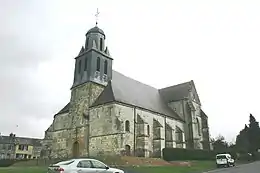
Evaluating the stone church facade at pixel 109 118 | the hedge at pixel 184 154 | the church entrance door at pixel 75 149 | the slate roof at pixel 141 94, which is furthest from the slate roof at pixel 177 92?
the church entrance door at pixel 75 149

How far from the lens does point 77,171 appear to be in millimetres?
12875

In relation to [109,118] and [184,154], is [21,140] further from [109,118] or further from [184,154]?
[184,154]

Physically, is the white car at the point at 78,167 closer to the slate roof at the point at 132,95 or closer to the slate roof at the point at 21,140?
the slate roof at the point at 132,95

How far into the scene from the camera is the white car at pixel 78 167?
497 inches

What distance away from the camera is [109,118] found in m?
34.8

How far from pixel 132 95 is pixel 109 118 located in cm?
657

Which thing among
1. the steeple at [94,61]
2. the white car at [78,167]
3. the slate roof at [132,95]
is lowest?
the white car at [78,167]

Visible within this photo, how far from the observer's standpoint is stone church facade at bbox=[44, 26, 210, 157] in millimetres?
34906

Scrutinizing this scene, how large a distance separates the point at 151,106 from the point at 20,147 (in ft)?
184

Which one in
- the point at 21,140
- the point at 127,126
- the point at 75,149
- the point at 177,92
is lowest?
the point at 75,149

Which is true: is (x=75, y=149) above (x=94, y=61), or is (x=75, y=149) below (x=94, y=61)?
below

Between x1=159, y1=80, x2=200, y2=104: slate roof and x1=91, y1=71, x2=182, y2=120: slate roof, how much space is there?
63.6 inches

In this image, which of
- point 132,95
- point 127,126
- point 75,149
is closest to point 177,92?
point 132,95

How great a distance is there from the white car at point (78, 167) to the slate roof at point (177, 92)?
3514 centimetres
